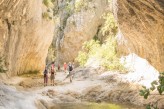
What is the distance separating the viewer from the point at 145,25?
12.3m

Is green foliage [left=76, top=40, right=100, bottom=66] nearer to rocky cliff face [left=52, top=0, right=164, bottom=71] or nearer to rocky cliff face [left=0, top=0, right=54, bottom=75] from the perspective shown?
rocky cliff face [left=0, top=0, right=54, bottom=75]

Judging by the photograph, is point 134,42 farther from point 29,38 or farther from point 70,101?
point 29,38

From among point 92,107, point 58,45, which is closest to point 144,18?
point 92,107

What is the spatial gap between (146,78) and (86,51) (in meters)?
19.4

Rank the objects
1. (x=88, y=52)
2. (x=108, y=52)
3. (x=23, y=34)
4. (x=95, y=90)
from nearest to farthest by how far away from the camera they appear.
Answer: (x=95, y=90)
(x=23, y=34)
(x=108, y=52)
(x=88, y=52)

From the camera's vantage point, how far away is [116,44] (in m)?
31.8

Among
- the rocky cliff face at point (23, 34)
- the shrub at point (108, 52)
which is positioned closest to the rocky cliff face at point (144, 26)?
the rocky cliff face at point (23, 34)

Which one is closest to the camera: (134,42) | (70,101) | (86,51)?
(134,42)

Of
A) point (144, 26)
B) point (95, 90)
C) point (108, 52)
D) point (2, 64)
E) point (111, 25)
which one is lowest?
point (95, 90)

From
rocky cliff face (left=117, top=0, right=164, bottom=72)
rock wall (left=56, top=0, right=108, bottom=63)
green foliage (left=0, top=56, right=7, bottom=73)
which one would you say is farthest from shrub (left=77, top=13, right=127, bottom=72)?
rocky cliff face (left=117, top=0, right=164, bottom=72)

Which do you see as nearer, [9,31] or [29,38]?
[9,31]

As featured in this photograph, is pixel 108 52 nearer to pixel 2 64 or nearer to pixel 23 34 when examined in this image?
pixel 23 34

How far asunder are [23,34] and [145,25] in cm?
1703

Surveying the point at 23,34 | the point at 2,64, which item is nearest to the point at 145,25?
the point at 2,64
